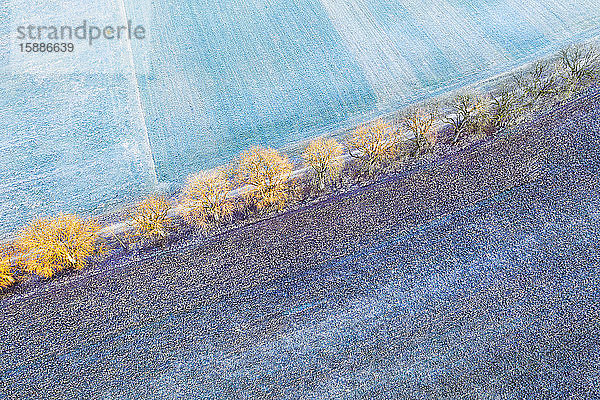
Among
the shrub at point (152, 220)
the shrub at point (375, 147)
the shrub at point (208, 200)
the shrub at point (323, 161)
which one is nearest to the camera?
→ the shrub at point (152, 220)

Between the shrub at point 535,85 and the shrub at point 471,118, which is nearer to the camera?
the shrub at point 471,118

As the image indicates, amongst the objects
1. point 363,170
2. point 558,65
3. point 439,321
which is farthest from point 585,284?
point 558,65

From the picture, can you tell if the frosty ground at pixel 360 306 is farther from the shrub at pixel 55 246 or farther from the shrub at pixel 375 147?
the shrub at pixel 375 147

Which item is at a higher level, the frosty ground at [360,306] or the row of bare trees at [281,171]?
the row of bare trees at [281,171]

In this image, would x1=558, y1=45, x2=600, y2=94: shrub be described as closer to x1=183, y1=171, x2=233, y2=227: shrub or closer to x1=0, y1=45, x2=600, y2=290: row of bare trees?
x1=0, y1=45, x2=600, y2=290: row of bare trees

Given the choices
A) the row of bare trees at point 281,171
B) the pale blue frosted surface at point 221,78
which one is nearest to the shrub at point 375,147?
the row of bare trees at point 281,171

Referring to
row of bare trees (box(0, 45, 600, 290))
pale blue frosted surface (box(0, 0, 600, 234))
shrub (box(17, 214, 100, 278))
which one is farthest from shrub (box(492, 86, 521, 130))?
shrub (box(17, 214, 100, 278))

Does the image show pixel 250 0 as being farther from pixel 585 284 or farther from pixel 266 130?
pixel 585 284
